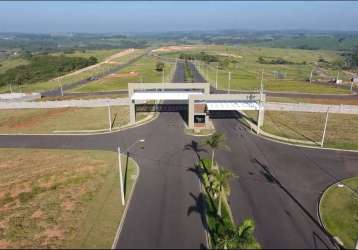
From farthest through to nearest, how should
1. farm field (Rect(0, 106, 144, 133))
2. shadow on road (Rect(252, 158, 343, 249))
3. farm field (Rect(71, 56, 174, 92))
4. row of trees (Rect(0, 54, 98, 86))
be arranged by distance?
1. row of trees (Rect(0, 54, 98, 86))
2. farm field (Rect(71, 56, 174, 92))
3. farm field (Rect(0, 106, 144, 133))
4. shadow on road (Rect(252, 158, 343, 249))

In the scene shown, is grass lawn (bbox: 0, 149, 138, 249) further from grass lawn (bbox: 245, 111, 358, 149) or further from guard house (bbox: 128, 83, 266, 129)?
grass lawn (bbox: 245, 111, 358, 149)

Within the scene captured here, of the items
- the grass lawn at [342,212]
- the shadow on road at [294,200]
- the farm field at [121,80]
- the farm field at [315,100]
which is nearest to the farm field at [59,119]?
the farm field at [121,80]

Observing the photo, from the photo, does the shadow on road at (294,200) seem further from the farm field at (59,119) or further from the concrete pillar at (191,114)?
the farm field at (59,119)

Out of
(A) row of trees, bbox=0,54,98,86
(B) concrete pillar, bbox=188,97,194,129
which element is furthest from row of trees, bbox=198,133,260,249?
(A) row of trees, bbox=0,54,98,86

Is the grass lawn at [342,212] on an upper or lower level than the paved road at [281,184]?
lower

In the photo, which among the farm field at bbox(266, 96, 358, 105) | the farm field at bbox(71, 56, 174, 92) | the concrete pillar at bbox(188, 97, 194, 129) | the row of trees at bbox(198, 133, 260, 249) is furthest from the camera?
the farm field at bbox(71, 56, 174, 92)

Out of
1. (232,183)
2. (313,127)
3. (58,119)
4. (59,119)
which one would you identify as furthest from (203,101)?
(58,119)

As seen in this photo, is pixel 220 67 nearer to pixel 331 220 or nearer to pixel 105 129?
pixel 105 129
